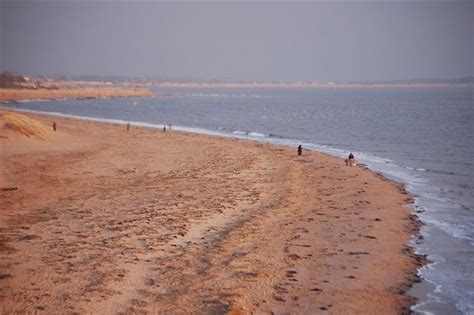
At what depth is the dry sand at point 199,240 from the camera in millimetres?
9438

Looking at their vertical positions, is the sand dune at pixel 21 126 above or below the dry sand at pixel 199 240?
above

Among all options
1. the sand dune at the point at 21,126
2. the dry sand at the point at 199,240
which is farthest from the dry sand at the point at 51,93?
the dry sand at the point at 199,240

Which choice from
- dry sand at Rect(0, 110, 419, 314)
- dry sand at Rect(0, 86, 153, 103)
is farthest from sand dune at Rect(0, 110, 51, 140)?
dry sand at Rect(0, 86, 153, 103)

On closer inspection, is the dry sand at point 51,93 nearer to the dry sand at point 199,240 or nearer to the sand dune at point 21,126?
the sand dune at point 21,126

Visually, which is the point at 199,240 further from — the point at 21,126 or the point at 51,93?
the point at 51,93

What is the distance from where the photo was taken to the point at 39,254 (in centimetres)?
1138

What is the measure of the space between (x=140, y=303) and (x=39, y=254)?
4.01 metres

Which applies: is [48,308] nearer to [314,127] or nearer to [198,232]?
[198,232]

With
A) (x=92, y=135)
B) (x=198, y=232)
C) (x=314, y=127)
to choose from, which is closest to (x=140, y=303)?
(x=198, y=232)

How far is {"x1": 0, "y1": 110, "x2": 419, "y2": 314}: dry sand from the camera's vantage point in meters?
9.44

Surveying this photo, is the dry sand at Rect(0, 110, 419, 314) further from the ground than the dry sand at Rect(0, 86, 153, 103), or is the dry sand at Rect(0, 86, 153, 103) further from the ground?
the dry sand at Rect(0, 86, 153, 103)

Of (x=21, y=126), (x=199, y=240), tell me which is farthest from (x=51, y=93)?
(x=199, y=240)

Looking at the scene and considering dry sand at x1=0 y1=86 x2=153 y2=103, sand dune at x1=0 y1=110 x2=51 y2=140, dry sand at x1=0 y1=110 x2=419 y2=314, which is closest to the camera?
dry sand at x1=0 y1=110 x2=419 y2=314

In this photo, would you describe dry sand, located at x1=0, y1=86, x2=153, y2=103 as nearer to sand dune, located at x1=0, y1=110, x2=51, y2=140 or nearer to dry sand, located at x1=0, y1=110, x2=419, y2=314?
sand dune, located at x1=0, y1=110, x2=51, y2=140
